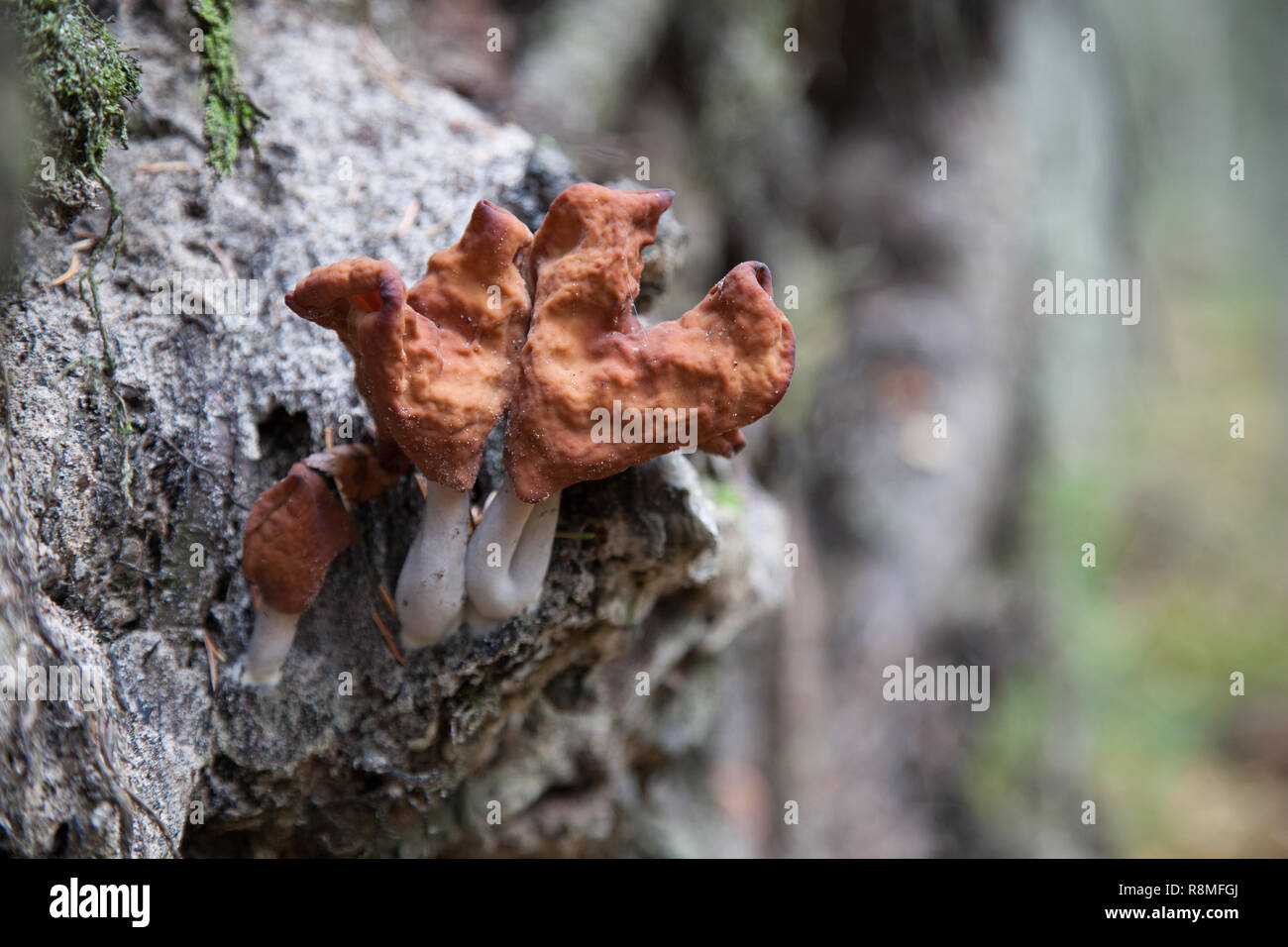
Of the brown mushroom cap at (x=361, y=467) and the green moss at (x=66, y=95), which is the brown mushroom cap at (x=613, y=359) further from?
the green moss at (x=66, y=95)

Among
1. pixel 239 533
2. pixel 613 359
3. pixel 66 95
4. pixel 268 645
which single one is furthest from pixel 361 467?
pixel 66 95

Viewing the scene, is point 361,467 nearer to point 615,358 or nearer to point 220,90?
point 615,358

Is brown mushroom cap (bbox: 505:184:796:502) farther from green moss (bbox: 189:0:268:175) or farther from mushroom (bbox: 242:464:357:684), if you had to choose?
green moss (bbox: 189:0:268:175)

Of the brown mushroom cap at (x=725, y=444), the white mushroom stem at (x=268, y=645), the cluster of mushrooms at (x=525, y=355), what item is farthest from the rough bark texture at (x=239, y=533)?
the cluster of mushrooms at (x=525, y=355)

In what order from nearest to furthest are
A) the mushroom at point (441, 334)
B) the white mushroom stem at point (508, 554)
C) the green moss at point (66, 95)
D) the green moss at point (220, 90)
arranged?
the mushroom at point (441, 334) → the green moss at point (66, 95) → the white mushroom stem at point (508, 554) → the green moss at point (220, 90)

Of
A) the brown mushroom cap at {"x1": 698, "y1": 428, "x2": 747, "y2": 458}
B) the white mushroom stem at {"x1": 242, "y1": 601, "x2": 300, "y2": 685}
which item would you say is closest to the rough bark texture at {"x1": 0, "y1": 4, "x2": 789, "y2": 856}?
the white mushroom stem at {"x1": 242, "y1": 601, "x2": 300, "y2": 685}
